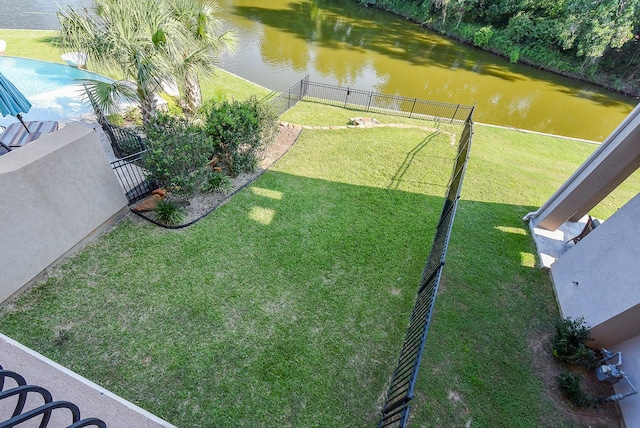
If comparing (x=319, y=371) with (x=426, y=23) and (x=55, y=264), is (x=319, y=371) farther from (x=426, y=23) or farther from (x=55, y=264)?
(x=426, y=23)

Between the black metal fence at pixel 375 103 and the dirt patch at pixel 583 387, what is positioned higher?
the dirt patch at pixel 583 387

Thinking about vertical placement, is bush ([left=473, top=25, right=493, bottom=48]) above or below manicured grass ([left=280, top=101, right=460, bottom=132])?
above

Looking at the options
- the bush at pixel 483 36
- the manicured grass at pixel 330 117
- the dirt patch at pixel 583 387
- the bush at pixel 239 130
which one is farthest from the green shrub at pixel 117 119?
the bush at pixel 483 36

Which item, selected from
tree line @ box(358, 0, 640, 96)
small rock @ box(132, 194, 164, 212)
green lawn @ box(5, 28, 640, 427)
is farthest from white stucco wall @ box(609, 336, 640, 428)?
tree line @ box(358, 0, 640, 96)

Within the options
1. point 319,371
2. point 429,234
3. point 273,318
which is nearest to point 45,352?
point 273,318

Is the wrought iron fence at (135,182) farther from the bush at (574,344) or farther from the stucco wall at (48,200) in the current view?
the bush at (574,344)

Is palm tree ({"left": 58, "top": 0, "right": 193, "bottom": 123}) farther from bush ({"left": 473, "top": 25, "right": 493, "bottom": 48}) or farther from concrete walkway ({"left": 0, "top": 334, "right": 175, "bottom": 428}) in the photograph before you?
bush ({"left": 473, "top": 25, "right": 493, "bottom": 48})
